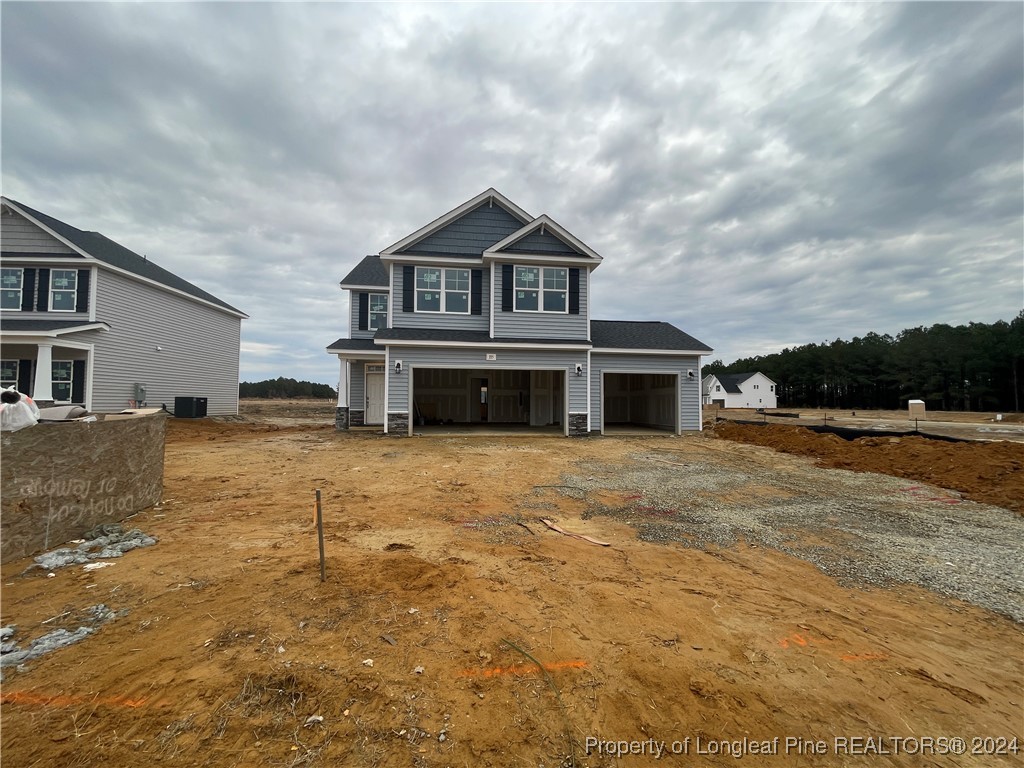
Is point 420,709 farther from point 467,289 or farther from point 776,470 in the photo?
point 467,289

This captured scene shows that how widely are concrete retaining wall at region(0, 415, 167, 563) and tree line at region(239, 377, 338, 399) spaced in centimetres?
4510

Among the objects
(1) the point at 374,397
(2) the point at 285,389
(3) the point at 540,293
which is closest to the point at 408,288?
(3) the point at 540,293

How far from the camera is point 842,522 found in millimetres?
5750

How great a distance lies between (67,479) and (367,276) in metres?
15.9

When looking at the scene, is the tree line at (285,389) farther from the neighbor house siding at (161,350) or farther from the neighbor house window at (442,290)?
the neighbor house window at (442,290)

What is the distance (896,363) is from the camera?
160 feet

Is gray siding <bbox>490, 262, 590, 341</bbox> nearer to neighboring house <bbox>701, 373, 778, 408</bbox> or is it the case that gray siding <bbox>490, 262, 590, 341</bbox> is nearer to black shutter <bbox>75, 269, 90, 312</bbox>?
black shutter <bbox>75, 269, 90, 312</bbox>

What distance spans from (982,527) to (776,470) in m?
3.79

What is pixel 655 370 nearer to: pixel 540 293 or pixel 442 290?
pixel 540 293

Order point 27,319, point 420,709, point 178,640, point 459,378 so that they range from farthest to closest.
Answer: point 459,378, point 27,319, point 178,640, point 420,709

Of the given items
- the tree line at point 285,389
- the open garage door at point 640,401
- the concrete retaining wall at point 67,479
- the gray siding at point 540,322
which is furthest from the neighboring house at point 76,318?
the tree line at point 285,389

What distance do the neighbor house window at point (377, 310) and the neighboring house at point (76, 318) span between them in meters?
8.59

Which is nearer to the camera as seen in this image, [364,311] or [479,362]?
[479,362]

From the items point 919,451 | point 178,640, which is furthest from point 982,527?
point 178,640
